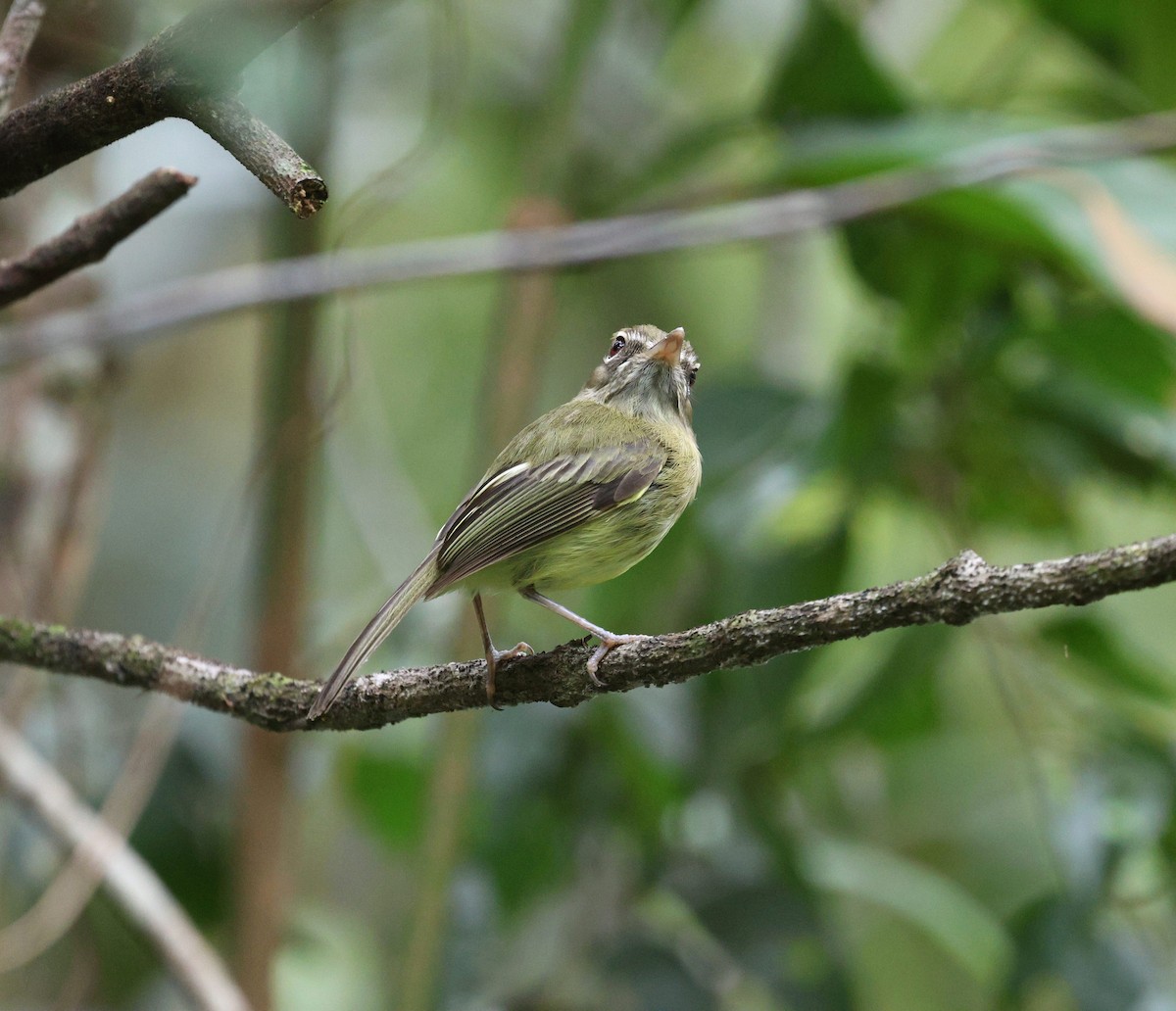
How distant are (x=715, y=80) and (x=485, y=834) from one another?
4638mm

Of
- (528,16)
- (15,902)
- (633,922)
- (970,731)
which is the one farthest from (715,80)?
(15,902)

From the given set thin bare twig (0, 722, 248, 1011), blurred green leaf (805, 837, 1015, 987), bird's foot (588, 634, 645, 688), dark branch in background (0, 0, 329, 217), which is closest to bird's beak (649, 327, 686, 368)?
bird's foot (588, 634, 645, 688)

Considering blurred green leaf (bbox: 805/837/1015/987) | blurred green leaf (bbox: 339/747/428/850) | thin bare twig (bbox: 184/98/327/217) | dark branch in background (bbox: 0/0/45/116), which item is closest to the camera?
thin bare twig (bbox: 184/98/327/217)

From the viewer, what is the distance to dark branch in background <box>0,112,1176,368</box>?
317 centimetres

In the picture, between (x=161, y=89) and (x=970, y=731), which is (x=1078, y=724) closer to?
→ (x=970, y=731)

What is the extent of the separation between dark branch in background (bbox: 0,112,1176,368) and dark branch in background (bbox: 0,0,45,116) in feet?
4.62

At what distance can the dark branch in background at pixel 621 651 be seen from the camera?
1184 millimetres

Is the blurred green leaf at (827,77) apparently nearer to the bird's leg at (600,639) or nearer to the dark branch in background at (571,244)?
the dark branch in background at (571,244)

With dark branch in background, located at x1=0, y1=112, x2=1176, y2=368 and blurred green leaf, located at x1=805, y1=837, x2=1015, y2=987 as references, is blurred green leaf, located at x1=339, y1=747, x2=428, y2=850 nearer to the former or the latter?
blurred green leaf, located at x1=805, y1=837, x2=1015, y2=987

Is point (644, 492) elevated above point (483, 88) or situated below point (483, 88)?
below

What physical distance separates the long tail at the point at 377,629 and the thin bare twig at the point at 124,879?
4.80ft

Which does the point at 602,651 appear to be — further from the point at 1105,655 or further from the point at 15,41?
the point at 1105,655

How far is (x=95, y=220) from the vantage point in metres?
1.58

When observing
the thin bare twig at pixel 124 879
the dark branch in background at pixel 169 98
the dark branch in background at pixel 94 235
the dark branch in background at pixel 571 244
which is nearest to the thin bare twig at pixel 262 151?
the dark branch in background at pixel 169 98
